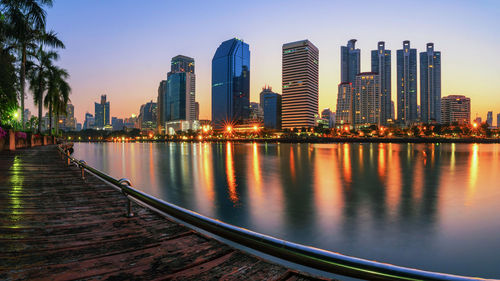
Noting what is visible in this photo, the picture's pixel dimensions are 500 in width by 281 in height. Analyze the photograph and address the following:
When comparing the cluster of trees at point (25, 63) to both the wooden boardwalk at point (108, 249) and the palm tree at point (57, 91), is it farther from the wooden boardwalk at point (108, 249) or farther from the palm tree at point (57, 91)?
the wooden boardwalk at point (108, 249)

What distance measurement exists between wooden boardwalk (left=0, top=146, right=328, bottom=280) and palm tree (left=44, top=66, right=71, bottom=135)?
51429 mm

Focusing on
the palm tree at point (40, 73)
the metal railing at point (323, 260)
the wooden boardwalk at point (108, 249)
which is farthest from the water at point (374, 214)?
the palm tree at point (40, 73)

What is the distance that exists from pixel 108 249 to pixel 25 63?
1777 inches

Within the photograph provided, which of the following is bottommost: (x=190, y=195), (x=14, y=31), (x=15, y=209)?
(x=190, y=195)

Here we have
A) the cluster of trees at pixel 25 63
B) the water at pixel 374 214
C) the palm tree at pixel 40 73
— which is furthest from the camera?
the palm tree at pixel 40 73

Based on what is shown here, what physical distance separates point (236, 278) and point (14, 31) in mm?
32334

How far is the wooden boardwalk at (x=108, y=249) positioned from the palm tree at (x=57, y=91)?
51429 mm

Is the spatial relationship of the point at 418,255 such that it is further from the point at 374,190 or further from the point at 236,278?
the point at 374,190

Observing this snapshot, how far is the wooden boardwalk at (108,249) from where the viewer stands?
3.49 meters

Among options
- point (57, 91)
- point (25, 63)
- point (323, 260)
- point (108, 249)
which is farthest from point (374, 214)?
point (57, 91)

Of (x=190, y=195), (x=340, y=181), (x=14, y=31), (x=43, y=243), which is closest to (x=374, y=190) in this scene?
(x=340, y=181)

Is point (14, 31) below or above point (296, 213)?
above

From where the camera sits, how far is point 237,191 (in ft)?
69.7

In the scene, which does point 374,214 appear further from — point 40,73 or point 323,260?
point 40,73
